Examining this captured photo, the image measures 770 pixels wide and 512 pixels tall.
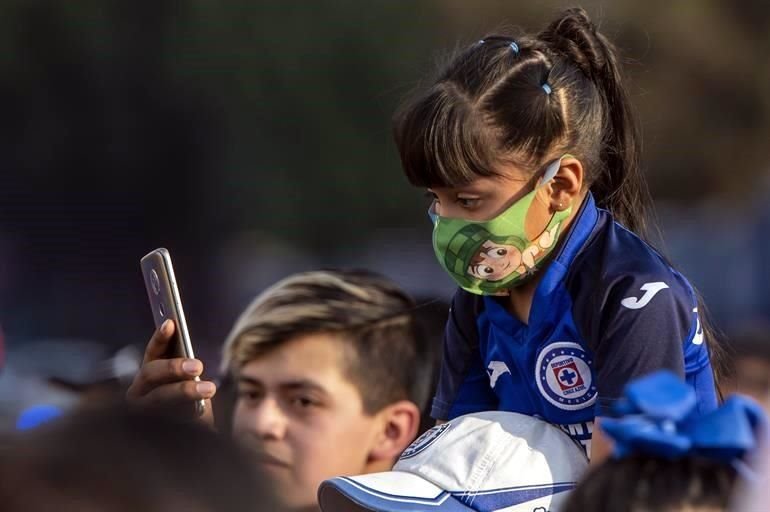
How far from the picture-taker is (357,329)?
3461mm

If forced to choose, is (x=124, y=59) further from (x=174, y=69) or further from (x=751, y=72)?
(x=751, y=72)

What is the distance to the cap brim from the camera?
213 centimetres

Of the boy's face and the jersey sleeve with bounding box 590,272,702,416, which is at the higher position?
the jersey sleeve with bounding box 590,272,702,416

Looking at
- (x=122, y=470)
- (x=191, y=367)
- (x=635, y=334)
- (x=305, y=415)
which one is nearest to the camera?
(x=122, y=470)

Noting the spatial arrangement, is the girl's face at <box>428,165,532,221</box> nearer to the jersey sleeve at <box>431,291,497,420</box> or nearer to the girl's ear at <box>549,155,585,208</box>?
the girl's ear at <box>549,155,585,208</box>

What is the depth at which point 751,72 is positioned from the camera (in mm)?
15344

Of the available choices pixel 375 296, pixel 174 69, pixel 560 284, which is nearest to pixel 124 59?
pixel 174 69

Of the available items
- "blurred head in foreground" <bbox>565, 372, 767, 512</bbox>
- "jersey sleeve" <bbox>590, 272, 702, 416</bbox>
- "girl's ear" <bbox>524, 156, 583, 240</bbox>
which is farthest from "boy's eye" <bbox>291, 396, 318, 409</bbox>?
"blurred head in foreground" <bbox>565, 372, 767, 512</bbox>

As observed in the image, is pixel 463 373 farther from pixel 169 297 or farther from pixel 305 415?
pixel 305 415

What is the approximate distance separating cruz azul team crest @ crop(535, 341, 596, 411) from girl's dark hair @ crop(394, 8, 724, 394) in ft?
1.06

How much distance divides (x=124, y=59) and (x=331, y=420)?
11146 millimetres

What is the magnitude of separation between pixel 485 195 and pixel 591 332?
33 centimetres

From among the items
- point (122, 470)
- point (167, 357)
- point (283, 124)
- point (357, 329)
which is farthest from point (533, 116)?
→ point (283, 124)

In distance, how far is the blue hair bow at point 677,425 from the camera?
5.21 ft
